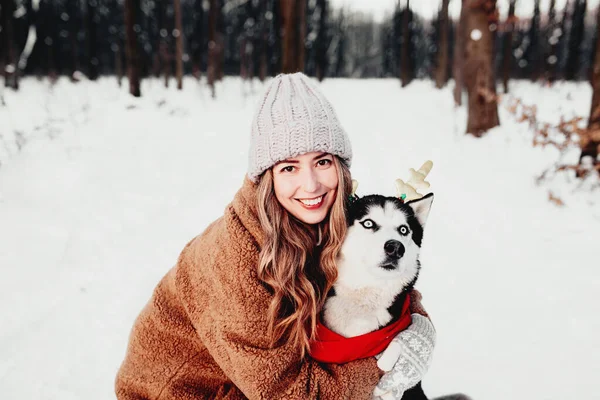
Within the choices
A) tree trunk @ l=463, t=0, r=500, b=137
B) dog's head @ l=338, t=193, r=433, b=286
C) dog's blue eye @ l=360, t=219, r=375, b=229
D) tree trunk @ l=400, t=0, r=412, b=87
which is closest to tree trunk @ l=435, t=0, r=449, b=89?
tree trunk @ l=400, t=0, r=412, b=87

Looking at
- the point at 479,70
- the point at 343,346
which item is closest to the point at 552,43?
the point at 479,70

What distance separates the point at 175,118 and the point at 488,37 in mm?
6725

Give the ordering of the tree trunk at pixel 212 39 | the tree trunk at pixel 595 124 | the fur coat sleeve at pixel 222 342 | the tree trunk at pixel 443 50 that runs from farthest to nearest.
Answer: the tree trunk at pixel 443 50, the tree trunk at pixel 212 39, the tree trunk at pixel 595 124, the fur coat sleeve at pixel 222 342

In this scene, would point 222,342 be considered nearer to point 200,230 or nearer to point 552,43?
point 200,230

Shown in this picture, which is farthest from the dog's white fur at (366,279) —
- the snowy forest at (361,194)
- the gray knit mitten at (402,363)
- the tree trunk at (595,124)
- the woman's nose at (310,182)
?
the tree trunk at (595,124)

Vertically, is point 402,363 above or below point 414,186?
below

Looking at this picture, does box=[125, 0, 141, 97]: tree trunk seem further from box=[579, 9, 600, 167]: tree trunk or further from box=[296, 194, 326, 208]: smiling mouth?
box=[296, 194, 326, 208]: smiling mouth

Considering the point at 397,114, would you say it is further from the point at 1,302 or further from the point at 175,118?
the point at 1,302

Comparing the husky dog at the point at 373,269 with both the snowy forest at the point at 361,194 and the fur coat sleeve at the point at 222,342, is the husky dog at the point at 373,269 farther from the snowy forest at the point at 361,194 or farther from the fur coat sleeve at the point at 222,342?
the snowy forest at the point at 361,194

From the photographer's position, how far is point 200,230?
14.7ft

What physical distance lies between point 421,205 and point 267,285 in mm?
790

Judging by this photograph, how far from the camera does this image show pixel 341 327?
1638 millimetres

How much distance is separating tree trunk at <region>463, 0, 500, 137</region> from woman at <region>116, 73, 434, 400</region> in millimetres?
6502

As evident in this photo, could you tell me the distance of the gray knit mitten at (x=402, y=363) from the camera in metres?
1.58
